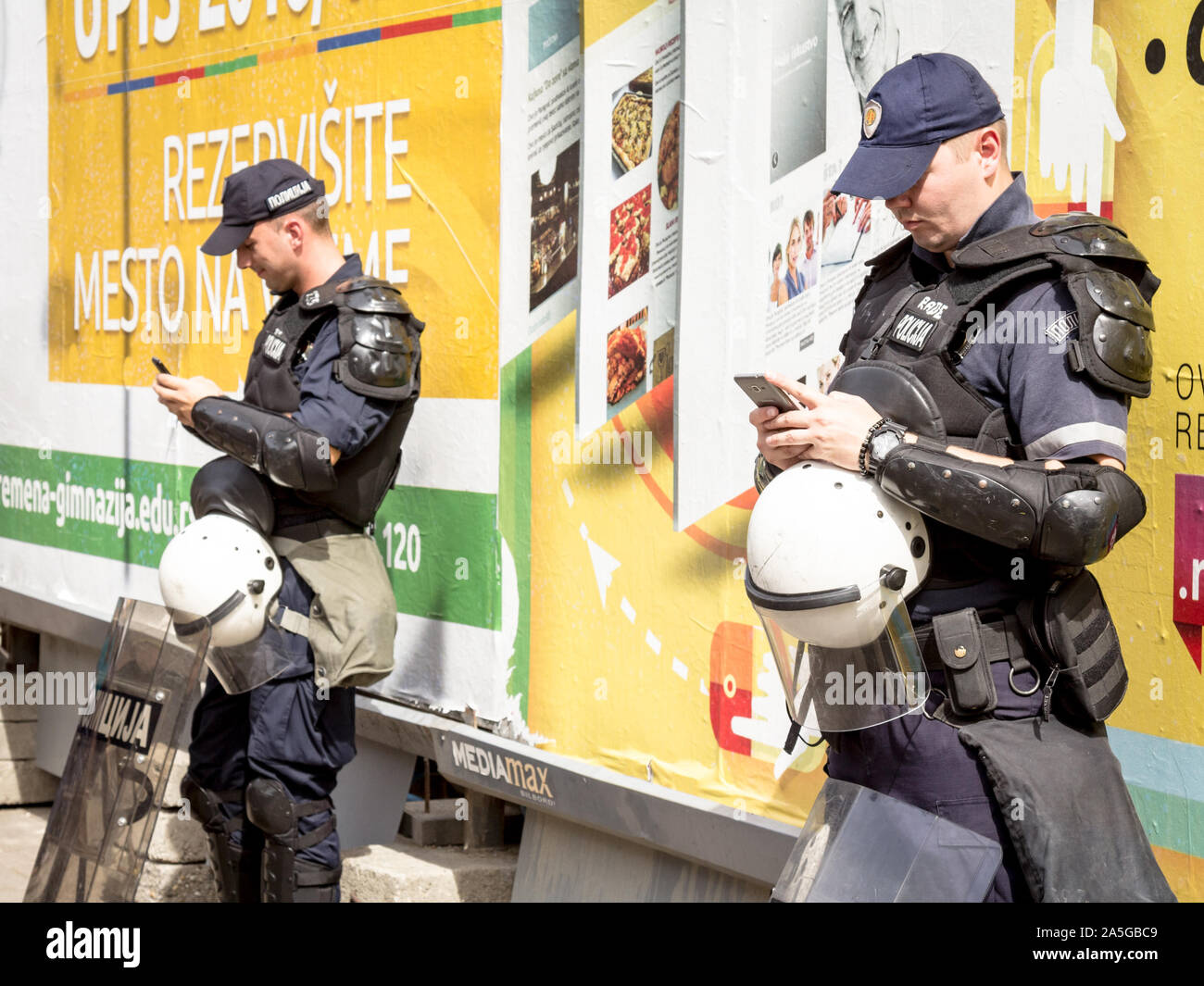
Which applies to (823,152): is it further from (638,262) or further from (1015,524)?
(1015,524)

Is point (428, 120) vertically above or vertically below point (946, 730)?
above

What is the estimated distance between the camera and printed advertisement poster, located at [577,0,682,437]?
418 centimetres

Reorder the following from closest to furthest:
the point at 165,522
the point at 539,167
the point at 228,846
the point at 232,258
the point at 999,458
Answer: the point at 999,458
the point at 228,846
the point at 539,167
the point at 232,258
the point at 165,522

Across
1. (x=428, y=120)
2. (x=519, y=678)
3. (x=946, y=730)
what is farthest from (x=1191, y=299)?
(x=428, y=120)

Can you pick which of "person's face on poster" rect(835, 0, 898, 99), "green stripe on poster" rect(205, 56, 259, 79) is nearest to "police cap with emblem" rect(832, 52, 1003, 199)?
"person's face on poster" rect(835, 0, 898, 99)

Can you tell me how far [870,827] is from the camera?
2537 millimetres

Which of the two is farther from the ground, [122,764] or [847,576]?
[847,576]

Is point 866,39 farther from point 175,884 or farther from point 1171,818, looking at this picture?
point 175,884

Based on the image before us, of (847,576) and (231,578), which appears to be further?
(231,578)

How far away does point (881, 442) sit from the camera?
2447mm

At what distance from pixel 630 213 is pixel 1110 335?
214cm

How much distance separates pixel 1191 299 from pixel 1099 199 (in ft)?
0.97

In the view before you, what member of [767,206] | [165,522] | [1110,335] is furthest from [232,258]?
[1110,335]

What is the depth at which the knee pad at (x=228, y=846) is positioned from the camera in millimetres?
4398
